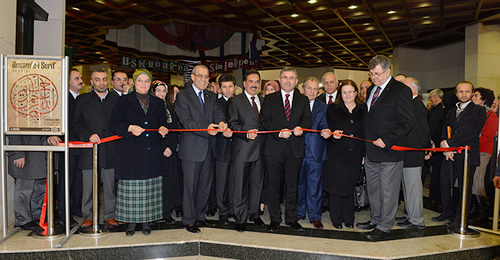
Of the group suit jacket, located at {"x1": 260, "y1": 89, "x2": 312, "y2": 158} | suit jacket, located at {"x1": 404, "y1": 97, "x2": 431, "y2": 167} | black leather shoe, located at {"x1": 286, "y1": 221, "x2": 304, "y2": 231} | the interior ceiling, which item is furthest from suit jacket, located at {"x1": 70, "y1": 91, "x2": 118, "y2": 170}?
the interior ceiling

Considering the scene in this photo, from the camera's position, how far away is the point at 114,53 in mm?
15992

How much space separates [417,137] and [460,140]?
0.57 meters

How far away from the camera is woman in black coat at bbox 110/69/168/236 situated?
3678mm

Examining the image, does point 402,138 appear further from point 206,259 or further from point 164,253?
point 164,253

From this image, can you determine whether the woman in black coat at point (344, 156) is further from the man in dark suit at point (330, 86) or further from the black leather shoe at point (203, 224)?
the black leather shoe at point (203, 224)

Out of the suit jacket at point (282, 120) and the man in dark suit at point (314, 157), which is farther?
the man in dark suit at point (314, 157)

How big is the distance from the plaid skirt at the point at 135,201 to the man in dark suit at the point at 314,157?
1822 mm

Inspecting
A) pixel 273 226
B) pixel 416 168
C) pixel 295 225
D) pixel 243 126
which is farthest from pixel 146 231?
pixel 416 168

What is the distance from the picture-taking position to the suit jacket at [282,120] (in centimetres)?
394

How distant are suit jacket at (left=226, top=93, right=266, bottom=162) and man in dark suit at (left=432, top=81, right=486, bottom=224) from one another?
229 cm

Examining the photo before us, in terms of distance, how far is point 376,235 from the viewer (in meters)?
3.78

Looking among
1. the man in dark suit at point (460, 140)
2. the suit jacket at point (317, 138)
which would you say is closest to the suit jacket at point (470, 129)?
the man in dark suit at point (460, 140)

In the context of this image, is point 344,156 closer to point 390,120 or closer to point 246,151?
point 390,120

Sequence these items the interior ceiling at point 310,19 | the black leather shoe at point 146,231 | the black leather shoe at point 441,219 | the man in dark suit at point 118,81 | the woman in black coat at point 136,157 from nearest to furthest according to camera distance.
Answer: the woman in black coat at point 136,157 < the black leather shoe at point 146,231 < the man in dark suit at point 118,81 < the black leather shoe at point 441,219 < the interior ceiling at point 310,19
